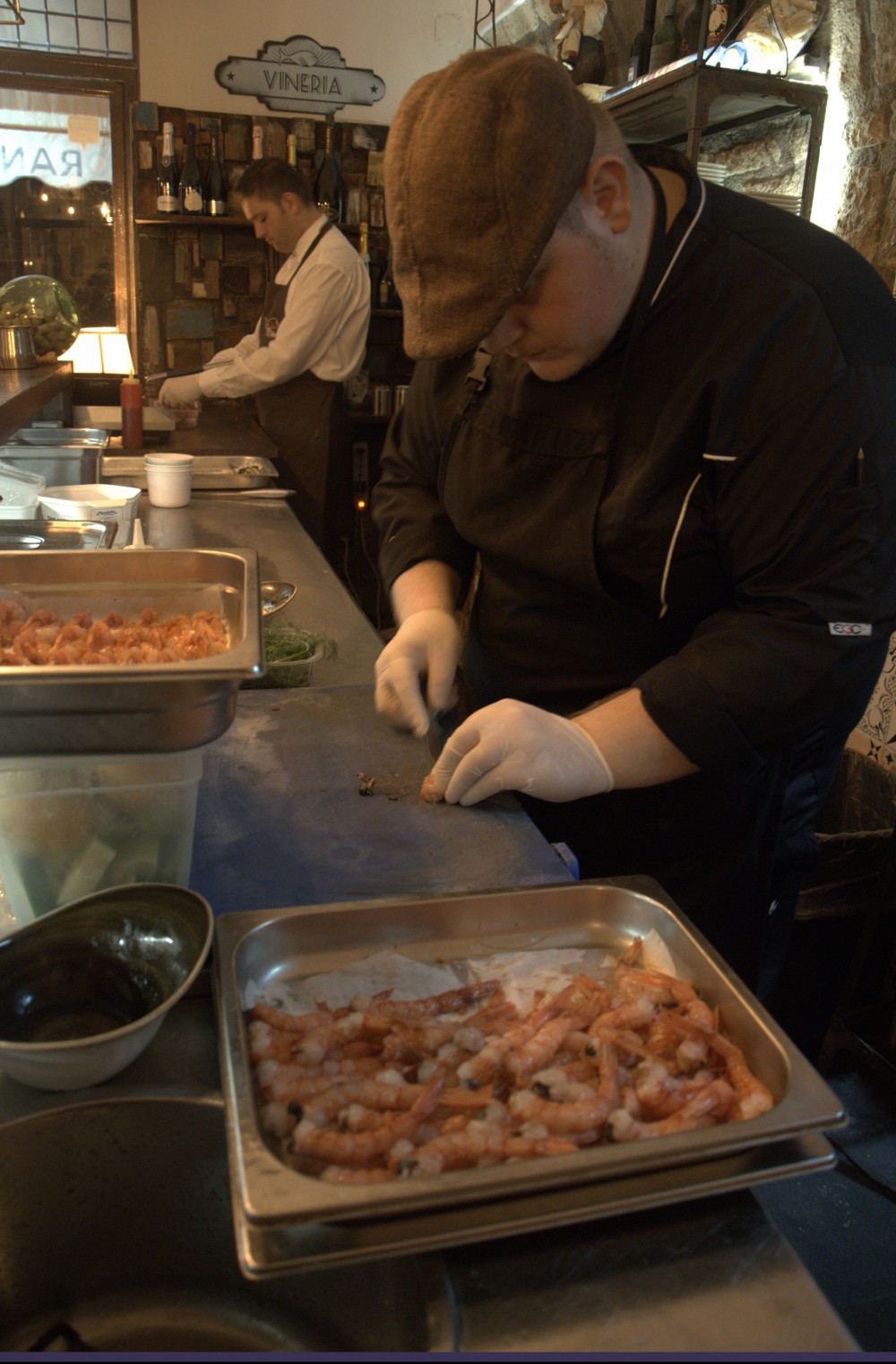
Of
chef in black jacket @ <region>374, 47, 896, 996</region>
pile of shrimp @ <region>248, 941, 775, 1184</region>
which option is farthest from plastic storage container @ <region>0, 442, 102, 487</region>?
pile of shrimp @ <region>248, 941, 775, 1184</region>

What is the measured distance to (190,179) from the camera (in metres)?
6.36

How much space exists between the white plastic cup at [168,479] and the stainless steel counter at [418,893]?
1122mm

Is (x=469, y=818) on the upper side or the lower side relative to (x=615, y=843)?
upper

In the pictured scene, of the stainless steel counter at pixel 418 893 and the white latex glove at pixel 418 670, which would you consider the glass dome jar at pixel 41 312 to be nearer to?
the stainless steel counter at pixel 418 893

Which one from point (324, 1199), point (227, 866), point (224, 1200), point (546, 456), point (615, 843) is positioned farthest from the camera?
point (615, 843)

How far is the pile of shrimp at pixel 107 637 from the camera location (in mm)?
1202

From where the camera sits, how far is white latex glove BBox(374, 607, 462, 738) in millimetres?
1717

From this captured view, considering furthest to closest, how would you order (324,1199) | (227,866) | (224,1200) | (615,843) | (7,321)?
(7,321) → (615,843) → (227,866) → (224,1200) → (324,1199)

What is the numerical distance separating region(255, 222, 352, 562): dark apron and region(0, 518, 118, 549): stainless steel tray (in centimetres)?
310

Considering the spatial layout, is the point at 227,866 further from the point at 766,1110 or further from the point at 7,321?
the point at 7,321

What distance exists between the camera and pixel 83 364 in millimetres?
7066

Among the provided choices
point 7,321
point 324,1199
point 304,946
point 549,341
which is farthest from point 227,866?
point 7,321

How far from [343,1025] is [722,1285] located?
42 cm

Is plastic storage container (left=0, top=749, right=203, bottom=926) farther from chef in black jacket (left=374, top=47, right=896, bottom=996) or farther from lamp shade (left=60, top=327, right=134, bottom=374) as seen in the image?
lamp shade (left=60, top=327, right=134, bottom=374)
